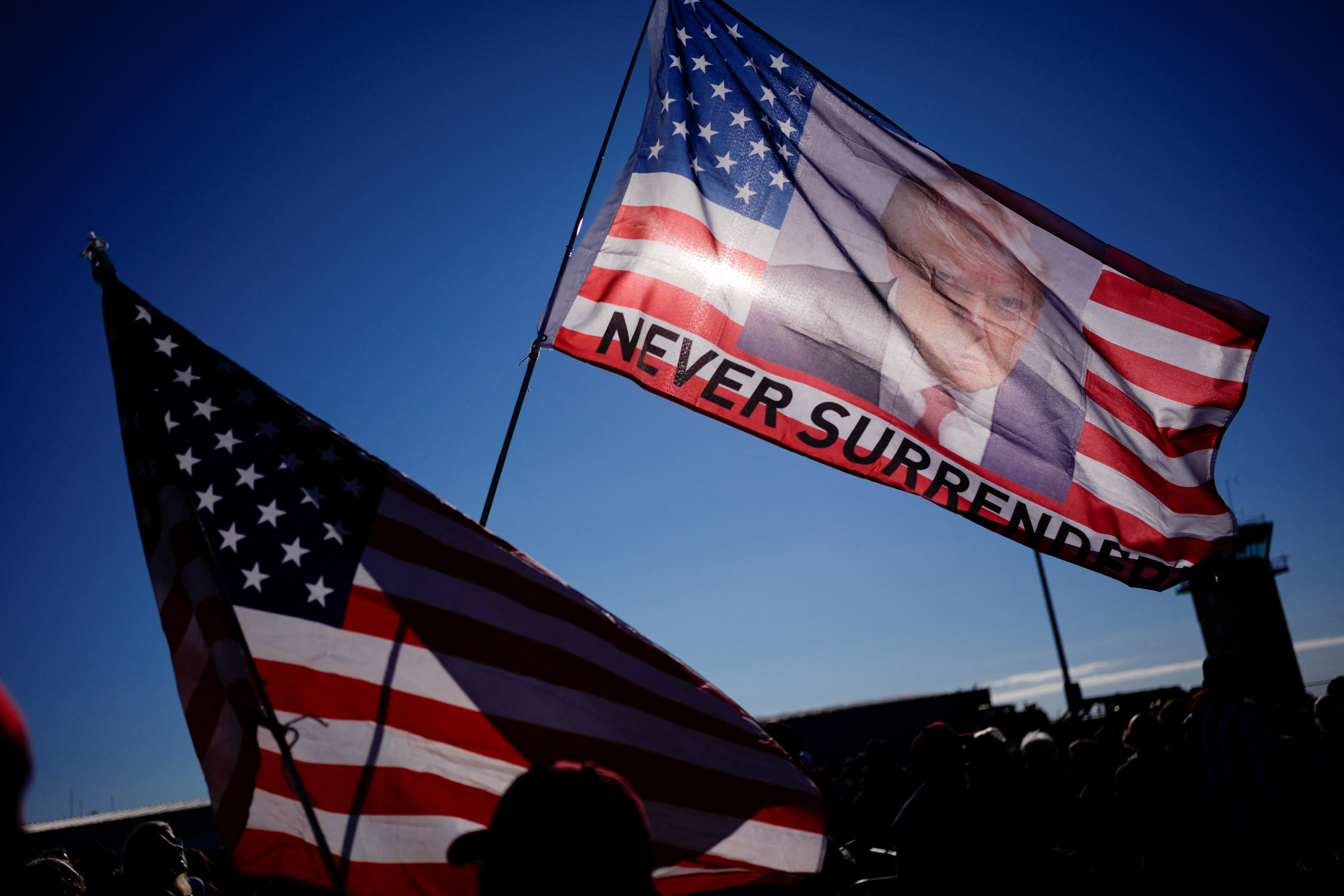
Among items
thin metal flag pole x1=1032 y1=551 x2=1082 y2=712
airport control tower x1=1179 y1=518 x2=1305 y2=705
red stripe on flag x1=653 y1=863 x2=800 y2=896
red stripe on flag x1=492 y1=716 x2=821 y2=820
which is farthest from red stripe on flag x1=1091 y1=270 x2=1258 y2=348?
airport control tower x1=1179 y1=518 x2=1305 y2=705

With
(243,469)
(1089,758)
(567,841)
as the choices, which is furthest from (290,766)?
(1089,758)

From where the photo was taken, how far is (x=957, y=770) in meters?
4.59

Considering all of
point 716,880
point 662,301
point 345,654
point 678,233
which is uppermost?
point 678,233

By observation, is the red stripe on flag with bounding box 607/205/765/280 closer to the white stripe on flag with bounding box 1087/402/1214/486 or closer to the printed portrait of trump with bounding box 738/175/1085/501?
the printed portrait of trump with bounding box 738/175/1085/501

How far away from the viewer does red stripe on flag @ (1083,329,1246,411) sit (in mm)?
5445

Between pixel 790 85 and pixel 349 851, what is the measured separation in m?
5.16

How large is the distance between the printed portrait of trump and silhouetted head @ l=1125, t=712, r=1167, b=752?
9.98 feet

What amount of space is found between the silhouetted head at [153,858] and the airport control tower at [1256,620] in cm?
5428

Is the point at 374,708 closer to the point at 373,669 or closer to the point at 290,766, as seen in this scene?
the point at 373,669

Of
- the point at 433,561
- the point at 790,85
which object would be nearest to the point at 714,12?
the point at 790,85

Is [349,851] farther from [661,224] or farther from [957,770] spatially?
[661,224]

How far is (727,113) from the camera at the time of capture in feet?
18.2

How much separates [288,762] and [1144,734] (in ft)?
22.3

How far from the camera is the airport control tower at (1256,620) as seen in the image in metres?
49.8
